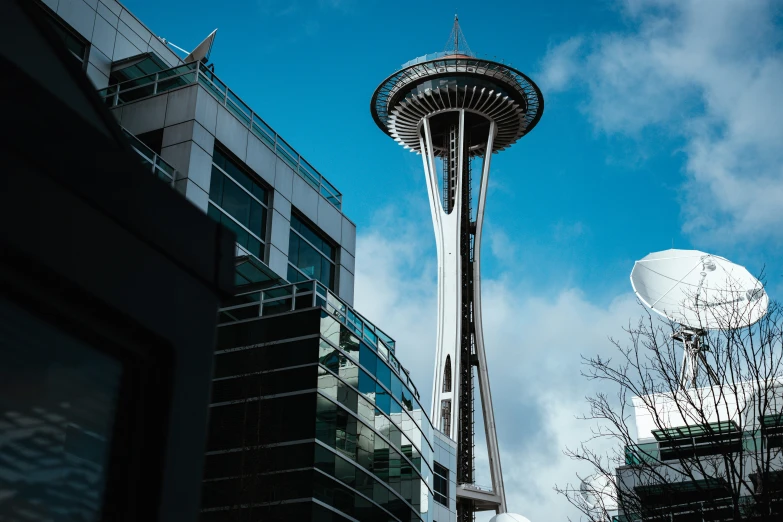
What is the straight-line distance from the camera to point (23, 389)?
80.0 inches

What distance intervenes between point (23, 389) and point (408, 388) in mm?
26357

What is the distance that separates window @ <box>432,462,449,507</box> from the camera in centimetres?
4283

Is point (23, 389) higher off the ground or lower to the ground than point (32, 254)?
lower

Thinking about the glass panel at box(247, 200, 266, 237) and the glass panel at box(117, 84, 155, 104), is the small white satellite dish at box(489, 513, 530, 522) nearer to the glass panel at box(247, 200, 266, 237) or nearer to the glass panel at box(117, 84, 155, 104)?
the glass panel at box(247, 200, 266, 237)

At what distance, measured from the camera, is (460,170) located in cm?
7569

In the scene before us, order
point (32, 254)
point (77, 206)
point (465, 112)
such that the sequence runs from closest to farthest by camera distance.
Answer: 1. point (32, 254)
2. point (77, 206)
3. point (465, 112)

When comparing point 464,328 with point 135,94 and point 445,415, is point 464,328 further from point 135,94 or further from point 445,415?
point 135,94

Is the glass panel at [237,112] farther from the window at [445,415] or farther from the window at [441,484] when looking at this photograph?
the window at [445,415]

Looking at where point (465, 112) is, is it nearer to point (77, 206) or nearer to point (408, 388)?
point (408, 388)

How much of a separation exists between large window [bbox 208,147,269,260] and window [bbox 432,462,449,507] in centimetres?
1997

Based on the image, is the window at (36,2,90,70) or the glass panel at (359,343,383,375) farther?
the window at (36,2,90,70)

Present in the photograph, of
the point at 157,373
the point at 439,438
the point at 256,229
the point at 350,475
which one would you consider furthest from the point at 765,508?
the point at 439,438

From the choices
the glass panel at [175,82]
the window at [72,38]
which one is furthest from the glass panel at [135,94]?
the window at [72,38]

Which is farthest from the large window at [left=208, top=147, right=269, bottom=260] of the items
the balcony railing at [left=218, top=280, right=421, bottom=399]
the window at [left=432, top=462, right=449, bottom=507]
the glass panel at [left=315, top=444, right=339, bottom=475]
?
the window at [left=432, top=462, right=449, bottom=507]
